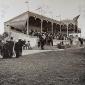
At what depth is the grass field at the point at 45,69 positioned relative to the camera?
3.24 meters

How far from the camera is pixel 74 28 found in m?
4.05

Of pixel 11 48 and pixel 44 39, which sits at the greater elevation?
pixel 44 39

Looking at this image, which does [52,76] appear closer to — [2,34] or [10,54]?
[10,54]

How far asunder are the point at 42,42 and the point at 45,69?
0.57 meters

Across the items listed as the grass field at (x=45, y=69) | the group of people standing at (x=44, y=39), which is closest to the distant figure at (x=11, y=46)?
the grass field at (x=45, y=69)

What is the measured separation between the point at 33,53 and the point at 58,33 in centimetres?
70

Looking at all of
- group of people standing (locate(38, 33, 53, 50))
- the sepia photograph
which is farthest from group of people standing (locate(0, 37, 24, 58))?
group of people standing (locate(38, 33, 53, 50))

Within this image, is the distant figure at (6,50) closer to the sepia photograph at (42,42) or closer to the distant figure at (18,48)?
the sepia photograph at (42,42)

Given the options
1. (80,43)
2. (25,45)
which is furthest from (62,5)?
(25,45)

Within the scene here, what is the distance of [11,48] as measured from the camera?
11.8 feet

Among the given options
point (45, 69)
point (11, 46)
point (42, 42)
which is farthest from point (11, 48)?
point (45, 69)

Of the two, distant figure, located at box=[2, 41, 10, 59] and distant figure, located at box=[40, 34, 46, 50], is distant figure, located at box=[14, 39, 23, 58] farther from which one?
distant figure, located at box=[40, 34, 46, 50]

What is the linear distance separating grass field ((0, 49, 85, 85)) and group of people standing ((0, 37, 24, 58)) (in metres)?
0.10

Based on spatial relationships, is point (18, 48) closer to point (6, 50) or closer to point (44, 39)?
point (6, 50)
